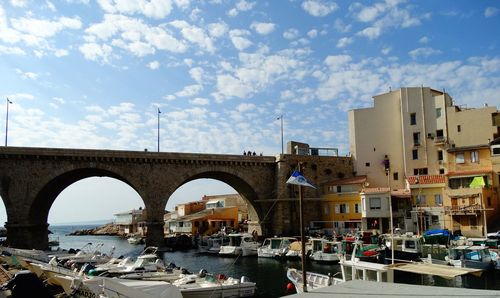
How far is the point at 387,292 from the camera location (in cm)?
978

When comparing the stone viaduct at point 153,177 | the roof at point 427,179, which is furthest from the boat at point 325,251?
the roof at point 427,179

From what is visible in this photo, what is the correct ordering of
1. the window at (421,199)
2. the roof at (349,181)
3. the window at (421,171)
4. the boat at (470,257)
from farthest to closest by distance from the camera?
the roof at (349,181), the window at (421,171), the window at (421,199), the boat at (470,257)

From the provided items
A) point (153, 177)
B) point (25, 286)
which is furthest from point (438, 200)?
point (25, 286)

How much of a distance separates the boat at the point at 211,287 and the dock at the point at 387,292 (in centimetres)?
1189

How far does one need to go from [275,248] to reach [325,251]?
6.00 meters

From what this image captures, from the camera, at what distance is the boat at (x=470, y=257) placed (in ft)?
89.5

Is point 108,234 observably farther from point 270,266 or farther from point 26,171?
point 270,266

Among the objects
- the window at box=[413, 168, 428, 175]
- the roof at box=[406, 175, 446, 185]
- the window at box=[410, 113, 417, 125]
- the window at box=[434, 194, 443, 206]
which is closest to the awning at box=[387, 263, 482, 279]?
the window at box=[434, 194, 443, 206]

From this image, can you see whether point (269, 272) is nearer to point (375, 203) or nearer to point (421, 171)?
point (375, 203)

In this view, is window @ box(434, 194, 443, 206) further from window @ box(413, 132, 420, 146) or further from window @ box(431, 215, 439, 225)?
window @ box(413, 132, 420, 146)

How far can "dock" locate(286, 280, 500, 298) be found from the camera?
919cm

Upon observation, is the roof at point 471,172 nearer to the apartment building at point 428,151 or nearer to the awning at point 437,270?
the apartment building at point 428,151

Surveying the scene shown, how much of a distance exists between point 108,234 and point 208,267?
78642 millimetres

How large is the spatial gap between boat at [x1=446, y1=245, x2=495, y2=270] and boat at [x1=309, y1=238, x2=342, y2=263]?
876cm
